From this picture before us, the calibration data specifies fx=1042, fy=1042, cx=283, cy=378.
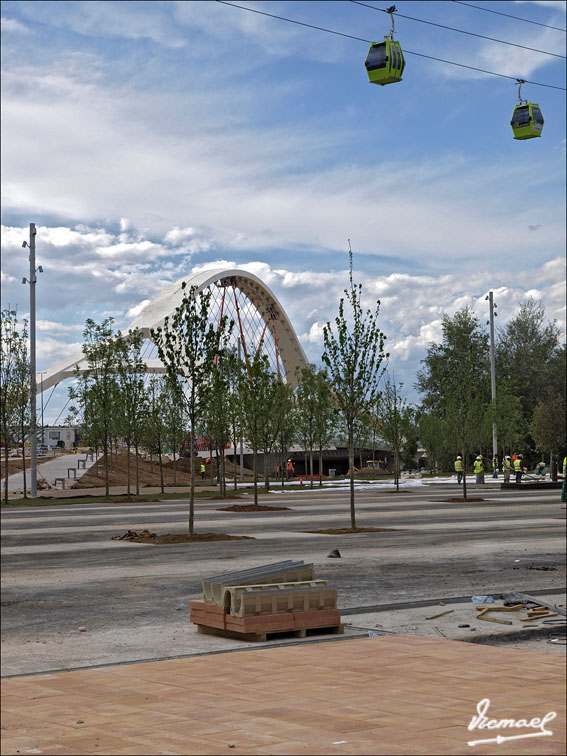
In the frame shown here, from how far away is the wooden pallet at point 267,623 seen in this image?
11250 millimetres

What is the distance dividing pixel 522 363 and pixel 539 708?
93995 mm

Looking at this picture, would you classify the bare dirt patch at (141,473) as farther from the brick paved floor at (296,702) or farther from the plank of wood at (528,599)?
the brick paved floor at (296,702)

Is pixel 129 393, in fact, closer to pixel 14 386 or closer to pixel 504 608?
pixel 14 386

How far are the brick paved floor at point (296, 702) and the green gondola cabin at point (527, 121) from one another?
1310 centimetres

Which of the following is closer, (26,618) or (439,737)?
(439,737)

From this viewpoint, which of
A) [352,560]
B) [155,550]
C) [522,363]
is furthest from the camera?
[522,363]

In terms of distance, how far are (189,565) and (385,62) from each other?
9.27 meters

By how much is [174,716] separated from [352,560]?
1182 centimetres

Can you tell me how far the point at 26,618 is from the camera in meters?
13.1

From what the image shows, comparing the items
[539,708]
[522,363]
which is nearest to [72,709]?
[539,708]

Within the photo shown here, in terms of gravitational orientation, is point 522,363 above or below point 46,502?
above

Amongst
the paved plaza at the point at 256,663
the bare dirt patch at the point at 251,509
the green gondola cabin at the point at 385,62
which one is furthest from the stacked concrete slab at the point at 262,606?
the bare dirt patch at the point at 251,509

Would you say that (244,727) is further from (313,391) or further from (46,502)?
(313,391)

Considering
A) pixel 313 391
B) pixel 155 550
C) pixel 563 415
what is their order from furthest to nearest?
pixel 563 415 < pixel 313 391 < pixel 155 550
